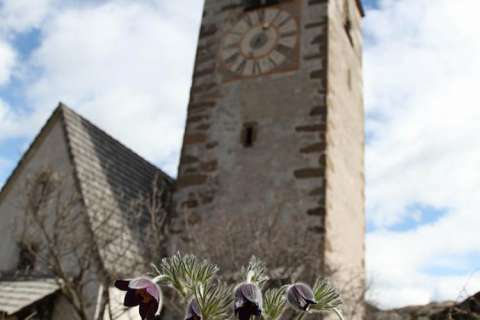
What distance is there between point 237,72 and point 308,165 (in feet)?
9.32

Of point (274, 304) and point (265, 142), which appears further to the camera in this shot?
point (265, 142)

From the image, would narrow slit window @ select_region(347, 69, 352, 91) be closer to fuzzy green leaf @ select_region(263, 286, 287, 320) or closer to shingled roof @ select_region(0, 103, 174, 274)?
shingled roof @ select_region(0, 103, 174, 274)

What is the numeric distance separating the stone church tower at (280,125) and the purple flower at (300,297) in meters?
6.99

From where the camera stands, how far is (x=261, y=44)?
437 inches

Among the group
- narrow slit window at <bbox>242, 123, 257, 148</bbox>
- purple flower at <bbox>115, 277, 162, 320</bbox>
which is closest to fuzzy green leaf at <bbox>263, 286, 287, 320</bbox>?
purple flower at <bbox>115, 277, 162, 320</bbox>

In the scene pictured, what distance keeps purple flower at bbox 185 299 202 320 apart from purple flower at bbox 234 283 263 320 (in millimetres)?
122

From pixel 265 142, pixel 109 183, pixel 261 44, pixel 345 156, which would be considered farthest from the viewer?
pixel 261 44

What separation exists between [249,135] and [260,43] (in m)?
2.12

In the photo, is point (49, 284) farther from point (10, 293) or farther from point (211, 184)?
point (211, 184)

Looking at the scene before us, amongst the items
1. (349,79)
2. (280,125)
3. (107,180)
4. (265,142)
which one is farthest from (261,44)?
(107,180)

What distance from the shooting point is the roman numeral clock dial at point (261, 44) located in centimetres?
1080

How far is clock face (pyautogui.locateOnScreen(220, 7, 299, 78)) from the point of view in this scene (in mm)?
10820

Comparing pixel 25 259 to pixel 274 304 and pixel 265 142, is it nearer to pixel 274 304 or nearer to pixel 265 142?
pixel 265 142

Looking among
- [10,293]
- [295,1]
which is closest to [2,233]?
[10,293]
